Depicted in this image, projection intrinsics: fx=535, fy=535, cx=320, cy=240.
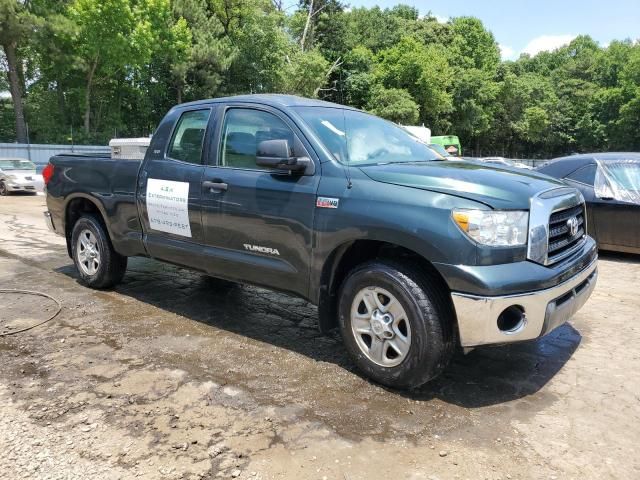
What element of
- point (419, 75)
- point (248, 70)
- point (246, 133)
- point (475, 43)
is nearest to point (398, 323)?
point (246, 133)

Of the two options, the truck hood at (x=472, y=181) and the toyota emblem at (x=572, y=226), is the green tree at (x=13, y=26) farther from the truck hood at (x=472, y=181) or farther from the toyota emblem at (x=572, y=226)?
the toyota emblem at (x=572, y=226)

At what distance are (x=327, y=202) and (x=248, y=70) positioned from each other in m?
36.2

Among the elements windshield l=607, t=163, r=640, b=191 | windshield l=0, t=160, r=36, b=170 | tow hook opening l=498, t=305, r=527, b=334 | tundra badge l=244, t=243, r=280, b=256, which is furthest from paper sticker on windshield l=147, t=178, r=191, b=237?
windshield l=0, t=160, r=36, b=170

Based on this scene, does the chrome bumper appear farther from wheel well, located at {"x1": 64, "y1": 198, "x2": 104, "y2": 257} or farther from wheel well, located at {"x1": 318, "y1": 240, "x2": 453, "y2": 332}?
wheel well, located at {"x1": 64, "y1": 198, "x2": 104, "y2": 257}

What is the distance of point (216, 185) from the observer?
171 inches

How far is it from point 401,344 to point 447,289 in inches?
18.0

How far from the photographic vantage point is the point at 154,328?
187 inches

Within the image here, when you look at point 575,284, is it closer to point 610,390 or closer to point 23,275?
point 610,390

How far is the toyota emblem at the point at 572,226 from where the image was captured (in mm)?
3687

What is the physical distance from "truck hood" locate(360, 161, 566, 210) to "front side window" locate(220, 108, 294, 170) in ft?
2.88

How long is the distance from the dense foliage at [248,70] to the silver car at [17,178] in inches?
526

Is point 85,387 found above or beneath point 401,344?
beneath

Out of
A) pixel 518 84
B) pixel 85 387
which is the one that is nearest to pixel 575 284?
pixel 85 387

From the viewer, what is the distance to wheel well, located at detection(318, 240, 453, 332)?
143 inches
